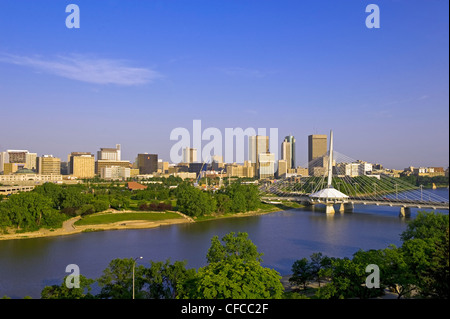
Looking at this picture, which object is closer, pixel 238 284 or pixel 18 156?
pixel 238 284

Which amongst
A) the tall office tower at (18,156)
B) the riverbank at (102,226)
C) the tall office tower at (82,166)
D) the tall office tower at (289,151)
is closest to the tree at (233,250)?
the riverbank at (102,226)

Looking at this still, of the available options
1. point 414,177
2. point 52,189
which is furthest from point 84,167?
point 414,177

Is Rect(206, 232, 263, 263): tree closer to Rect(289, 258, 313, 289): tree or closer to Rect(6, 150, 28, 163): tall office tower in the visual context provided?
Rect(289, 258, 313, 289): tree

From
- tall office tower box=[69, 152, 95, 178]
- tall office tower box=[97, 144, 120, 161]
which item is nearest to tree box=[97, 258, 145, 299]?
tall office tower box=[69, 152, 95, 178]

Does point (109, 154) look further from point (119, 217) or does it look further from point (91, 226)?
point (91, 226)

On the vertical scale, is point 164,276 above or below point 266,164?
below

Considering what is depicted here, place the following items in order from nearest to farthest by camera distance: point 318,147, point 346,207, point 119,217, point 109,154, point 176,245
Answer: point 176,245 < point 119,217 < point 346,207 < point 318,147 < point 109,154

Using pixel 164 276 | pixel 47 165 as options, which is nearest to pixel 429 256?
pixel 164 276
